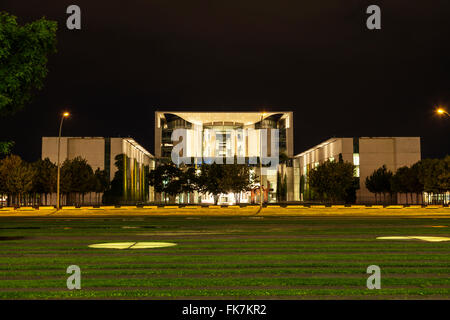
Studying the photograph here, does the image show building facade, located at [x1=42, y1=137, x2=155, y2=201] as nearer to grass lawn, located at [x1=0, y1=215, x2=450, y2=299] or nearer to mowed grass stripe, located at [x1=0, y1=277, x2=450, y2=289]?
grass lawn, located at [x1=0, y1=215, x2=450, y2=299]

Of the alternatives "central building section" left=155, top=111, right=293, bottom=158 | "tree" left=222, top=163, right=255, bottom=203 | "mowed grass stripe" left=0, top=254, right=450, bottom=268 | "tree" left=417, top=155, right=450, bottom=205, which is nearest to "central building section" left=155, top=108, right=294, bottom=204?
"central building section" left=155, top=111, right=293, bottom=158

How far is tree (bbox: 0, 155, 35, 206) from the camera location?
7538cm

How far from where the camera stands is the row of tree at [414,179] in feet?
256

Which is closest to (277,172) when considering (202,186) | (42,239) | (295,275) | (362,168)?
(362,168)

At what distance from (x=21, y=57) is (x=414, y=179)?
8303 cm

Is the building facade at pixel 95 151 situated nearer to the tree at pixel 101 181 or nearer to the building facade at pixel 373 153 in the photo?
the tree at pixel 101 181

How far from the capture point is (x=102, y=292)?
928 cm

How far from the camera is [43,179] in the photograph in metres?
82.6

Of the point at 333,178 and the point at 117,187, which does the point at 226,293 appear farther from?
the point at 117,187

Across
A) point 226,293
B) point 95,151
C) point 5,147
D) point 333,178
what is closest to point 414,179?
point 333,178

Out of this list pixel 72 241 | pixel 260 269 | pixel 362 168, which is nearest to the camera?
pixel 260 269

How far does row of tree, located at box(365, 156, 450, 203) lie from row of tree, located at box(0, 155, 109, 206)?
51077 millimetres
